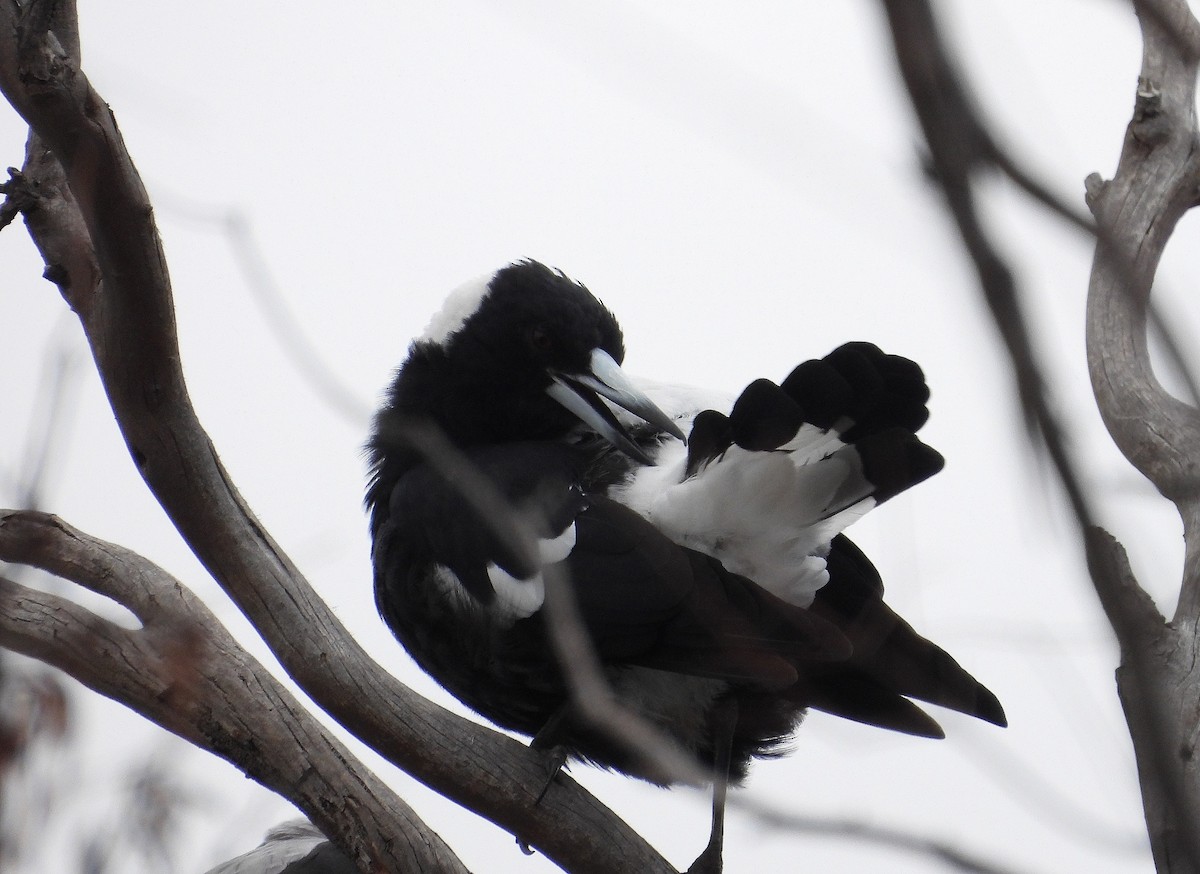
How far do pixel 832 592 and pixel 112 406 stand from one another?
5.15ft

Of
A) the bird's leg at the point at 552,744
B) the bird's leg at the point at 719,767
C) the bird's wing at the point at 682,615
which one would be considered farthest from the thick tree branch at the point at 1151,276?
the bird's leg at the point at 552,744

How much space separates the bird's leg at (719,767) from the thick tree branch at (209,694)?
0.57 m

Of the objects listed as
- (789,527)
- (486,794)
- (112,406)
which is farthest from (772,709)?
(112,406)

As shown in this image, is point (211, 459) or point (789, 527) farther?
point (789, 527)

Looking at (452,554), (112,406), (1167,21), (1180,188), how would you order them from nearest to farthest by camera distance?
(1167,21) < (112,406) < (452,554) < (1180,188)

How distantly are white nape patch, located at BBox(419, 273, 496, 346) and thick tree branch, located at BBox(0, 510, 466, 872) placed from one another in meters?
1.27

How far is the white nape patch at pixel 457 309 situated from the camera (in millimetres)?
3275

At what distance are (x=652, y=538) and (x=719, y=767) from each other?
1.83 ft

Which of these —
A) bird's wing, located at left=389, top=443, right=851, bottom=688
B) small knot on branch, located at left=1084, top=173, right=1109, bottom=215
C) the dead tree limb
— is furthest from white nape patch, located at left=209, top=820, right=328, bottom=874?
small knot on branch, located at left=1084, top=173, right=1109, bottom=215

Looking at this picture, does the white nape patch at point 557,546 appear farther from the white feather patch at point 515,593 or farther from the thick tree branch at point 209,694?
the thick tree branch at point 209,694

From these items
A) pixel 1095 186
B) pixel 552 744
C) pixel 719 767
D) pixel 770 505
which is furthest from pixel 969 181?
pixel 1095 186

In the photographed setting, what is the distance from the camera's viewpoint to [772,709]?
2766mm

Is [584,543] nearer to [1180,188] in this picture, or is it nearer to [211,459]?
[211,459]

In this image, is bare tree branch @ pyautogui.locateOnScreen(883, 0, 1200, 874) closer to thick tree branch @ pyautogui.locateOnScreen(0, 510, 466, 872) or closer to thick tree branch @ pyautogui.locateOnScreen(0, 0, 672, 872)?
thick tree branch @ pyautogui.locateOnScreen(0, 0, 672, 872)
